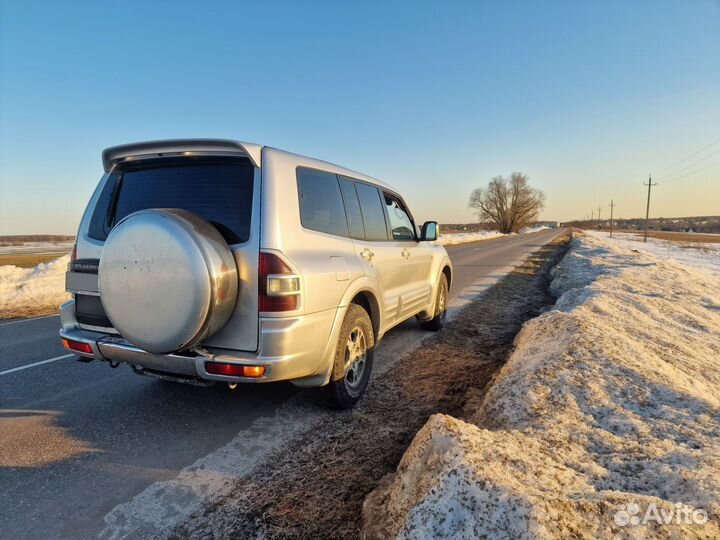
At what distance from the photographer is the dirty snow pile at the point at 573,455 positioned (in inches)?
64.4

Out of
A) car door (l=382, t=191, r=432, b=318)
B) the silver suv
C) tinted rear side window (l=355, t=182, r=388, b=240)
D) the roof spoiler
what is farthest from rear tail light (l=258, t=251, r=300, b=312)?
car door (l=382, t=191, r=432, b=318)

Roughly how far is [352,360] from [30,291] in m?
9.71

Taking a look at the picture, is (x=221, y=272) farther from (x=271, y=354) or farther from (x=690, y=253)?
(x=690, y=253)

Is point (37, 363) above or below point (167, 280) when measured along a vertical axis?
below

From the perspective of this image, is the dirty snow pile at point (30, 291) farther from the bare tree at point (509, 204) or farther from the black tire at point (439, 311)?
the bare tree at point (509, 204)

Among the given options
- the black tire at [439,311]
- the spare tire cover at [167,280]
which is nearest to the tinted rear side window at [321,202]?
the spare tire cover at [167,280]

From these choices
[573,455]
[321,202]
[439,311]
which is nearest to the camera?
[573,455]

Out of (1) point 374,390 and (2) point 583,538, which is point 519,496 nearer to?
(2) point 583,538

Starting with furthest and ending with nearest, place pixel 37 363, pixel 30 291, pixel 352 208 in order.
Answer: pixel 30 291 < pixel 37 363 < pixel 352 208

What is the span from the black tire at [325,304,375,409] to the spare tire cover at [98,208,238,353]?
1.06m

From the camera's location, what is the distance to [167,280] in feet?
8.42

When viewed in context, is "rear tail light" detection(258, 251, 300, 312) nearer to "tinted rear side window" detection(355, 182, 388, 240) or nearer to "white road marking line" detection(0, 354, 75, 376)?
"tinted rear side window" detection(355, 182, 388, 240)

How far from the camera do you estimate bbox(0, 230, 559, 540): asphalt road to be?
2.29 m

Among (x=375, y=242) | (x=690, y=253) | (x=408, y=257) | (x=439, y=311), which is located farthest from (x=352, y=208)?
(x=690, y=253)
